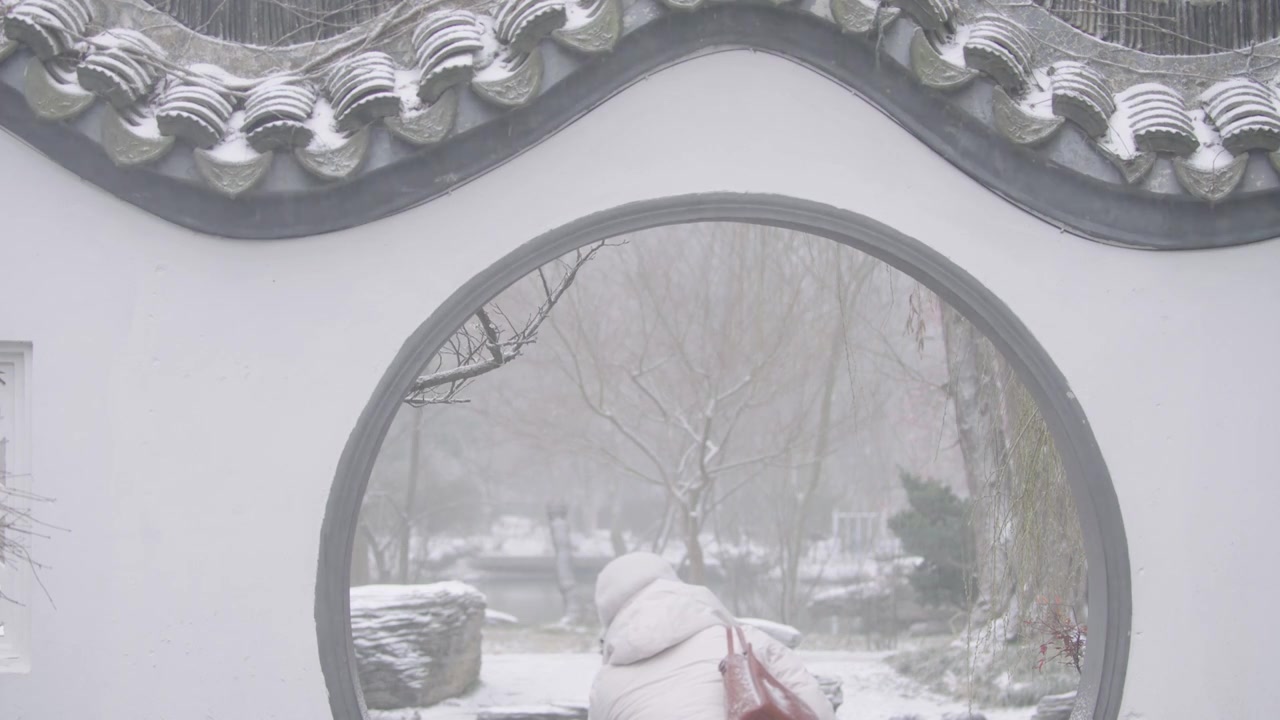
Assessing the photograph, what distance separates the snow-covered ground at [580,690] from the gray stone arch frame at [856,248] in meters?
3.77

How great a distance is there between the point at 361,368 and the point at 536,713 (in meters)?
4.32

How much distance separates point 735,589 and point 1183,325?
11.1 meters

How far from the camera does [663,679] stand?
393 centimetres

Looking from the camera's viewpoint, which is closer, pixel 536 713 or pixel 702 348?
pixel 536 713

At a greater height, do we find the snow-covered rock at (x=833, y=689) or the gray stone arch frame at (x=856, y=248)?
the gray stone arch frame at (x=856, y=248)

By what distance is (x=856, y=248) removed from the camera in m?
3.11

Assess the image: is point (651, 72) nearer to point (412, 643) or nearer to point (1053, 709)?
point (1053, 709)

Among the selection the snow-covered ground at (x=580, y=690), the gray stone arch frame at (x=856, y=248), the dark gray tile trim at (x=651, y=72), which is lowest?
the snow-covered ground at (x=580, y=690)

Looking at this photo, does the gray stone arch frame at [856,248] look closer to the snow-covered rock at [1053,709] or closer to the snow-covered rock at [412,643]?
the snow-covered rock at [1053,709]

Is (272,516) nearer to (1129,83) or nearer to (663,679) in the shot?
(663,679)

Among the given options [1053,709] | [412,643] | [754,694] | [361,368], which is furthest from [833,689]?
[361,368]

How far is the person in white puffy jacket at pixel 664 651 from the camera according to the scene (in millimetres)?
3742

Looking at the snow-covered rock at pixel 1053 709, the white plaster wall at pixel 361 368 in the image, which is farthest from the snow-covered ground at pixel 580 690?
the white plaster wall at pixel 361 368

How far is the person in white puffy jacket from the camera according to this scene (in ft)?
12.3
